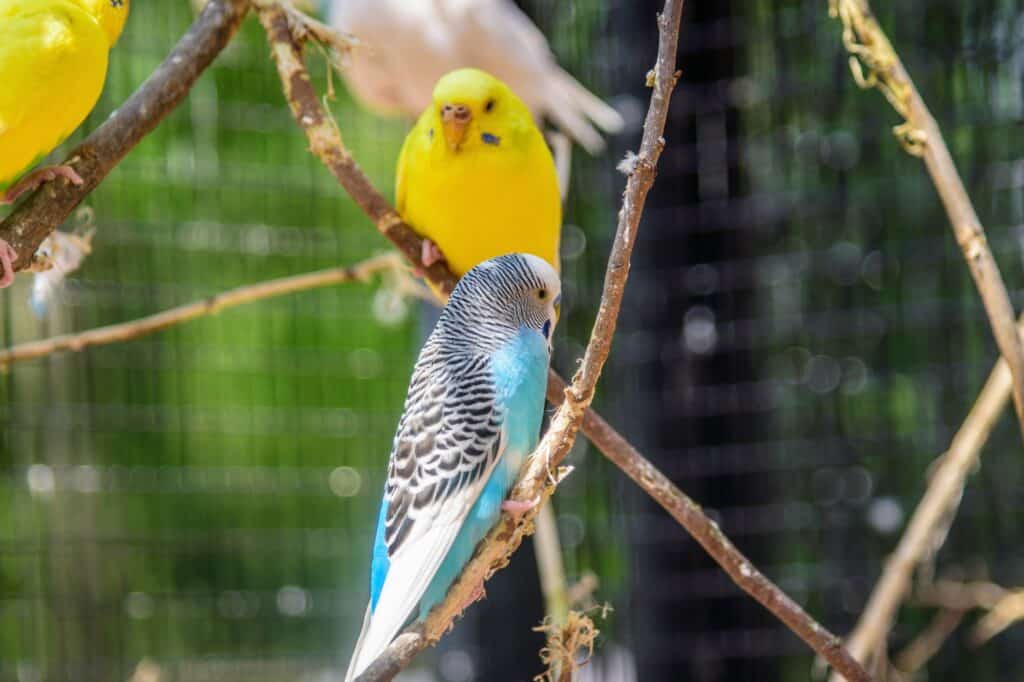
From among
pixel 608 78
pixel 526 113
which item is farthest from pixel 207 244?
pixel 526 113

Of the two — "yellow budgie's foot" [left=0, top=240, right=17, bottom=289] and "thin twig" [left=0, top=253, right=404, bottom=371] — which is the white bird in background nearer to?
"thin twig" [left=0, top=253, right=404, bottom=371]

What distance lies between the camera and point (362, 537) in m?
2.48

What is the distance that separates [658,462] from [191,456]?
876 mm

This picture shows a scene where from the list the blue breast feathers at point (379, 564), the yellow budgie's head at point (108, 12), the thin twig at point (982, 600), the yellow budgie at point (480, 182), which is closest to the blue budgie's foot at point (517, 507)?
the blue breast feathers at point (379, 564)

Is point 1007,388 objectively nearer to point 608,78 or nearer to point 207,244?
point 608,78

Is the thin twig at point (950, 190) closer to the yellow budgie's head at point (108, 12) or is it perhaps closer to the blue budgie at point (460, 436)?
the blue budgie at point (460, 436)

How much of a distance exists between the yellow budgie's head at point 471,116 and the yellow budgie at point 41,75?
13.7 inches

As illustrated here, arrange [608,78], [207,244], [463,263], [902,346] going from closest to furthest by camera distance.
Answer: [463,263] → [902,346] → [608,78] → [207,244]

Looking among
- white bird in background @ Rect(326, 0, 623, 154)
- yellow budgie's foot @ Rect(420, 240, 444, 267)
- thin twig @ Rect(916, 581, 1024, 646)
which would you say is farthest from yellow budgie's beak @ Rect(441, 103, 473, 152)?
thin twig @ Rect(916, 581, 1024, 646)

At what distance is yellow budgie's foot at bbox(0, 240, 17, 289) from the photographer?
97 cm

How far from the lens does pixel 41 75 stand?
0.98 m

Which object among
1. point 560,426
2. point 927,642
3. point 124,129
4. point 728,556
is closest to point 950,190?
point 728,556

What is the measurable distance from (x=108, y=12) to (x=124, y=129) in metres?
0.11

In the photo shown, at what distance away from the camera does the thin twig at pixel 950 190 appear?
109cm
